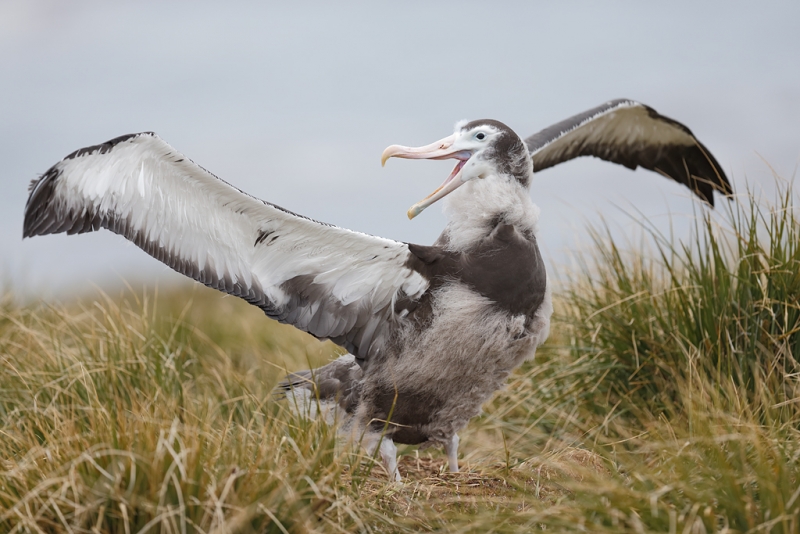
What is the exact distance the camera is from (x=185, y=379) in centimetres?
645

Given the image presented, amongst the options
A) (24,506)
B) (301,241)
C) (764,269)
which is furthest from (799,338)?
(24,506)

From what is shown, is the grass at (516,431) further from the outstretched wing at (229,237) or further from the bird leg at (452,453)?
the outstretched wing at (229,237)

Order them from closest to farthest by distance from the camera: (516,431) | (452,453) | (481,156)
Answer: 1. (481,156)
2. (452,453)
3. (516,431)

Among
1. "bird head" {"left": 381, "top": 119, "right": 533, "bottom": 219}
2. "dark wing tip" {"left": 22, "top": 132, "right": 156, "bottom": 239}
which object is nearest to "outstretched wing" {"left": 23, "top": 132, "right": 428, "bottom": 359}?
"dark wing tip" {"left": 22, "top": 132, "right": 156, "bottom": 239}

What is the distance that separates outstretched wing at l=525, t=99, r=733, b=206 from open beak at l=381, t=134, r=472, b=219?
4.16ft

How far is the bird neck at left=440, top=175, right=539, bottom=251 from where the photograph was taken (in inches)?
163

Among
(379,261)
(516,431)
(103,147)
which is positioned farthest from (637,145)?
(103,147)

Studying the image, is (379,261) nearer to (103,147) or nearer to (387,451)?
(387,451)

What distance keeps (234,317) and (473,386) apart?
221 inches

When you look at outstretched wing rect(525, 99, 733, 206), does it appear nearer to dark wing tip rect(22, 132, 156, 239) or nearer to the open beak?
the open beak

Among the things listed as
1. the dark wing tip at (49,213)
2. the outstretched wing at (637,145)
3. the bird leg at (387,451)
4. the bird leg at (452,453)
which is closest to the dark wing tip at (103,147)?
the dark wing tip at (49,213)

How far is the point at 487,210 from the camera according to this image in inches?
163

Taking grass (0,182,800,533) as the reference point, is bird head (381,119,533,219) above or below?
above

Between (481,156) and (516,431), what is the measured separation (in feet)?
8.68
